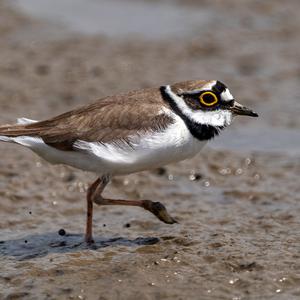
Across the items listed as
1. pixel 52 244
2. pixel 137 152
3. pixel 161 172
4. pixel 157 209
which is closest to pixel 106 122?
pixel 137 152

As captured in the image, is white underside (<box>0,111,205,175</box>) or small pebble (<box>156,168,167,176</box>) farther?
small pebble (<box>156,168,167,176</box>)

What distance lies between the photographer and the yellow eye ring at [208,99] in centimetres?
763

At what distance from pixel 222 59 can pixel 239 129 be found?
8.80ft

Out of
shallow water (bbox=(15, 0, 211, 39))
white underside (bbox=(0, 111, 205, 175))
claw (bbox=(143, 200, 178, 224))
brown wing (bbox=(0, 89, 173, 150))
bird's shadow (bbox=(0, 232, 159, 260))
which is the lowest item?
bird's shadow (bbox=(0, 232, 159, 260))

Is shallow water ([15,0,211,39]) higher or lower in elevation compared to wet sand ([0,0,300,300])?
higher

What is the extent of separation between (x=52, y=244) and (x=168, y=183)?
2211 millimetres

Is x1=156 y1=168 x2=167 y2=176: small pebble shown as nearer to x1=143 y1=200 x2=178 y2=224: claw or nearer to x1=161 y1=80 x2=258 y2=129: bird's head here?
x1=143 y1=200 x2=178 y2=224: claw

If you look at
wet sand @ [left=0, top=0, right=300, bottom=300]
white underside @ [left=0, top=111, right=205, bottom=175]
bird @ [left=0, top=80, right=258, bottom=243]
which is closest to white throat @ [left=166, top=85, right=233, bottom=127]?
bird @ [left=0, top=80, right=258, bottom=243]

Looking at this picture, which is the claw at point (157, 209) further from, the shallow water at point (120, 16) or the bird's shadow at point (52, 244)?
the shallow water at point (120, 16)

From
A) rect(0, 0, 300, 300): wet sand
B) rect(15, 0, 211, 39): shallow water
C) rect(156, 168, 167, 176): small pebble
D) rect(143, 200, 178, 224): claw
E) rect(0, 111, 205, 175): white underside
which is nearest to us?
rect(0, 0, 300, 300): wet sand

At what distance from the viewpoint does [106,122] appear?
7578mm

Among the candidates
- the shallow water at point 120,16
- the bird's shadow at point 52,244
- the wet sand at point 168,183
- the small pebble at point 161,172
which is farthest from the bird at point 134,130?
the shallow water at point 120,16

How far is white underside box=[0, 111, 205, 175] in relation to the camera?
24.1ft

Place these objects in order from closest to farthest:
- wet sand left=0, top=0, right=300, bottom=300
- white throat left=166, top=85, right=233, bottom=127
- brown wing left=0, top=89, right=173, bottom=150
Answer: wet sand left=0, top=0, right=300, bottom=300, brown wing left=0, top=89, right=173, bottom=150, white throat left=166, top=85, right=233, bottom=127
